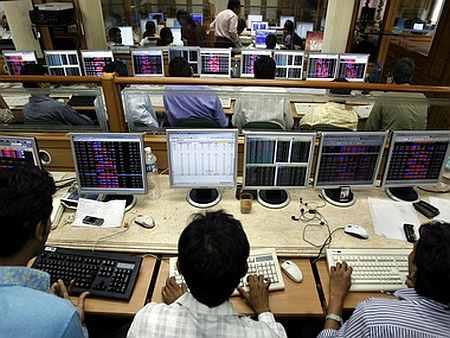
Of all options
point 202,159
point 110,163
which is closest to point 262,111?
point 202,159

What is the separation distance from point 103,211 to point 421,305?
1.41m

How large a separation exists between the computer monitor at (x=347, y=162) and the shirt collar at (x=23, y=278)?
50.9 inches

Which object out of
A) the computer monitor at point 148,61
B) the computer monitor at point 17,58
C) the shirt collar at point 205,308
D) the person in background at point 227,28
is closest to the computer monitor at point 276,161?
the shirt collar at point 205,308

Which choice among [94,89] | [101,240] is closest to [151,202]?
[101,240]

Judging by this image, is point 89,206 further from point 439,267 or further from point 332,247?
point 439,267

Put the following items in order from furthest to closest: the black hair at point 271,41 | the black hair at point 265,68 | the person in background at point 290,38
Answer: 1. the person in background at point 290,38
2. the black hair at point 271,41
3. the black hair at point 265,68

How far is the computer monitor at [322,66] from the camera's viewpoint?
371 cm

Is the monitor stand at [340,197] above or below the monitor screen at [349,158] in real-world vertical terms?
below

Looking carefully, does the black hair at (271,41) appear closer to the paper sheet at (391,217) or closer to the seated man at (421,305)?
the paper sheet at (391,217)

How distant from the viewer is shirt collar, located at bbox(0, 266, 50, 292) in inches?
34.1

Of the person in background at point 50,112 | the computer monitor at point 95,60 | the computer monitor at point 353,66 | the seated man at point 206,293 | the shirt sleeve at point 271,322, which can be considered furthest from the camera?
the computer monitor at point 95,60

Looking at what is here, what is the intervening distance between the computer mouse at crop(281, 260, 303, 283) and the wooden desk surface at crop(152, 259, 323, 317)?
16mm

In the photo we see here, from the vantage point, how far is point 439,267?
3.33 ft

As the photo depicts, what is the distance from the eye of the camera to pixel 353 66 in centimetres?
373
